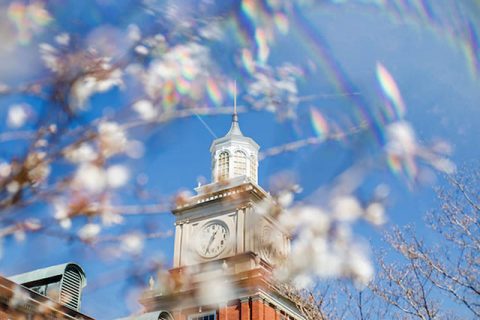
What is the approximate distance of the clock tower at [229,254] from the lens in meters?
42.4

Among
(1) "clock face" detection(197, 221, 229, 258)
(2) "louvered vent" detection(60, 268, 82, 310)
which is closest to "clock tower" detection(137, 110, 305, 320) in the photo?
(1) "clock face" detection(197, 221, 229, 258)

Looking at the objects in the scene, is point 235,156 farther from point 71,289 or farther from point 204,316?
point 71,289

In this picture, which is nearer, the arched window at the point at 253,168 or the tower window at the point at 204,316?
the tower window at the point at 204,316

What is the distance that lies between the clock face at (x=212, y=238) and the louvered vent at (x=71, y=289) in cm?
2264

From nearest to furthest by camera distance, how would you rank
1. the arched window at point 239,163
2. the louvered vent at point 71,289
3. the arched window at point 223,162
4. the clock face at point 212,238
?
the louvered vent at point 71,289 < the clock face at point 212,238 < the arched window at point 239,163 < the arched window at point 223,162

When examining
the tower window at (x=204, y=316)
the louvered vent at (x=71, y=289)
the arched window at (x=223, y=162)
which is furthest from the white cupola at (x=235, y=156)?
the louvered vent at (x=71, y=289)

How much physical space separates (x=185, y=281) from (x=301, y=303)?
13.6 meters

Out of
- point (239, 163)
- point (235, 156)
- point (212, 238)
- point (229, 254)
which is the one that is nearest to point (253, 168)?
point (239, 163)

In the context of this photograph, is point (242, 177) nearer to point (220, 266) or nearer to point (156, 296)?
point (220, 266)

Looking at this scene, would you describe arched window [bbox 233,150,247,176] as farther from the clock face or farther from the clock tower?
the clock face

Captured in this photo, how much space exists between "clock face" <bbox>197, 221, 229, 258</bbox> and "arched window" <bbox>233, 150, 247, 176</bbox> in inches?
203

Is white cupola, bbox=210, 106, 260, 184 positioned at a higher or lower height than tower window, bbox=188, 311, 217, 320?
higher

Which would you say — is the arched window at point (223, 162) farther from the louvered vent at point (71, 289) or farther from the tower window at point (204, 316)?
the louvered vent at point (71, 289)

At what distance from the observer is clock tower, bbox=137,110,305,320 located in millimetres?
42438
